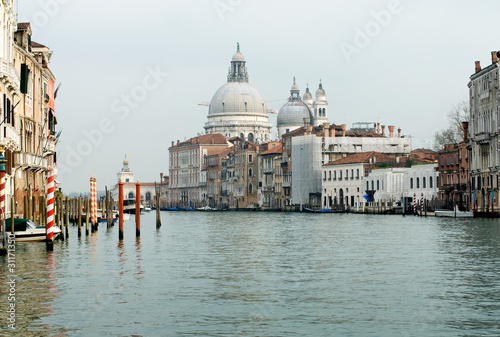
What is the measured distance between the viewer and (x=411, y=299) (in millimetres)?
16984

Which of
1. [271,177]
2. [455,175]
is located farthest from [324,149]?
[455,175]

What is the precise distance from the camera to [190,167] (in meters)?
162

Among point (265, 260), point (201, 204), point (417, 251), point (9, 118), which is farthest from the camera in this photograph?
point (201, 204)

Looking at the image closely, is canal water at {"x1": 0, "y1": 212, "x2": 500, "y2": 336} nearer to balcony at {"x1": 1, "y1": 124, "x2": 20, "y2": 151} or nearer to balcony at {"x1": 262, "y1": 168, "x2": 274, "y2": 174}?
balcony at {"x1": 1, "y1": 124, "x2": 20, "y2": 151}

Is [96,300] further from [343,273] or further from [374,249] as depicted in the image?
[374,249]

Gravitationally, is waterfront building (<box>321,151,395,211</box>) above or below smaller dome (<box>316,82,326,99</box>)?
below

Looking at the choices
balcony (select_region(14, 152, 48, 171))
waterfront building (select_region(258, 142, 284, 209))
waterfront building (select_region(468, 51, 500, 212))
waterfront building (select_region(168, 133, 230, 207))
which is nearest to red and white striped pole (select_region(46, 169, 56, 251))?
balcony (select_region(14, 152, 48, 171))

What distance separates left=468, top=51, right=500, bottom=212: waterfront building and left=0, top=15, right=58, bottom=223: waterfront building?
29880 mm

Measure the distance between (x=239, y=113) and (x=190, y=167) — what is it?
51.9ft

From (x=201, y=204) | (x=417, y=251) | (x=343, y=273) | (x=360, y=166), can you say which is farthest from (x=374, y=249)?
(x=201, y=204)

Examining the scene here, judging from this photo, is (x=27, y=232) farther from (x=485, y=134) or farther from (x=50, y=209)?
(x=485, y=134)

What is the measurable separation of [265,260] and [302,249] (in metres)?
4.75

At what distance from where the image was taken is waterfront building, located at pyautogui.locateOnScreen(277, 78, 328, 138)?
A: 164 m

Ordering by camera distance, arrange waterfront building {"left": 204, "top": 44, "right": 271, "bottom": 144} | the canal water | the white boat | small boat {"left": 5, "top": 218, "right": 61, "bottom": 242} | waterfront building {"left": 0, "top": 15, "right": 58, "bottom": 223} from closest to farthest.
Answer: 1. the canal water
2. small boat {"left": 5, "top": 218, "right": 61, "bottom": 242}
3. waterfront building {"left": 0, "top": 15, "right": 58, "bottom": 223}
4. the white boat
5. waterfront building {"left": 204, "top": 44, "right": 271, "bottom": 144}
